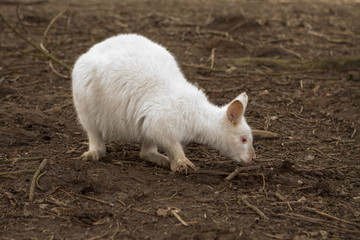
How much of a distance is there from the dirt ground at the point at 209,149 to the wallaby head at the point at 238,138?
139 millimetres

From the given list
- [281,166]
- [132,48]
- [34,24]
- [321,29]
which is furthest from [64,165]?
[321,29]

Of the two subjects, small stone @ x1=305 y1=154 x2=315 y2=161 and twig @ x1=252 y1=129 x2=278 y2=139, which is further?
twig @ x1=252 y1=129 x2=278 y2=139

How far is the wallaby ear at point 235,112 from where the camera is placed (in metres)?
4.32

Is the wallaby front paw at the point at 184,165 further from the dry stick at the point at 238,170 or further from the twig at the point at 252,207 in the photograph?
the twig at the point at 252,207

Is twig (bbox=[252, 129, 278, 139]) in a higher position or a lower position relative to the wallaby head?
lower

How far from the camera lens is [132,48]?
470 cm

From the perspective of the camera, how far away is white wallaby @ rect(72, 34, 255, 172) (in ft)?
14.4

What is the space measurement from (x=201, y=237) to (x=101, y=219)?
0.81m

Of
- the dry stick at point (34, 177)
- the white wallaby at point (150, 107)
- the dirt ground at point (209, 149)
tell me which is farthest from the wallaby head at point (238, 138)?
the dry stick at point (34, 177)

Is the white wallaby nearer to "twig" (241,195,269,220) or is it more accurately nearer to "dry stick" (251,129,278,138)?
"twig" (241,195,269,220)

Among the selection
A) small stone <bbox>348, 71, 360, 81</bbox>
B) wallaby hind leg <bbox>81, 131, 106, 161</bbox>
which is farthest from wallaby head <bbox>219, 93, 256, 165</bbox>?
small stone <bbox>348, 71, 360, 81</bbox>

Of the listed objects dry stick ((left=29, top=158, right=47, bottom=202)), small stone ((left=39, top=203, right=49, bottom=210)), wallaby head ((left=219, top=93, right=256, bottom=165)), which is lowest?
small stone ((left=39, top=203, right=49, bottom=210))

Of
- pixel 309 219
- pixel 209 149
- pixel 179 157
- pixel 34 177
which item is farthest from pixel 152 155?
pixel 309 219

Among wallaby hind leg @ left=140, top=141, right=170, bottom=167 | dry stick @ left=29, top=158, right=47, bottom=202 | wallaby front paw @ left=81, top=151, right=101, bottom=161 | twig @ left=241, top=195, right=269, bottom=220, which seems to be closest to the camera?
twig @ left=241, top=195, right=269, bottom=220
